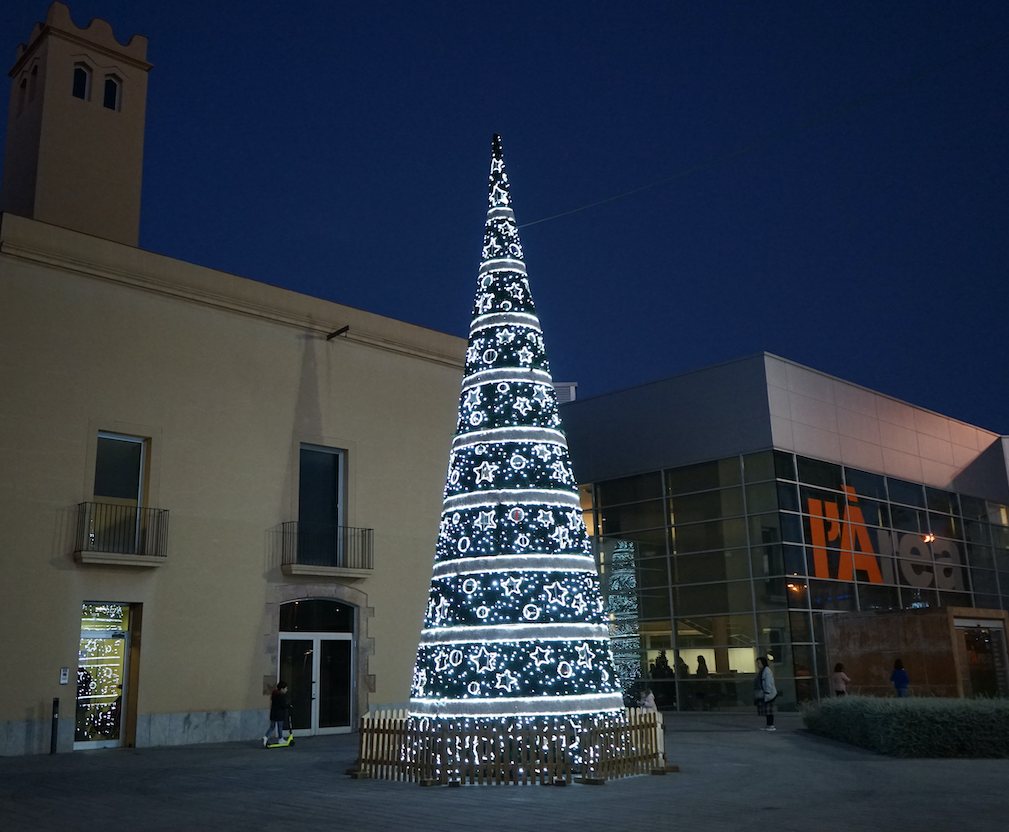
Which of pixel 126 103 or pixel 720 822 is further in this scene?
pixel 126 103

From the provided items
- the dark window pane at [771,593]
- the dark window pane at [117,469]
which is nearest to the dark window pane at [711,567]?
the dark window pane at [771,593]

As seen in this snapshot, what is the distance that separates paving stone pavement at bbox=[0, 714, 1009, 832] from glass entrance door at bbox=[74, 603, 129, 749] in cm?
162

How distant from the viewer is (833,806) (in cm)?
941

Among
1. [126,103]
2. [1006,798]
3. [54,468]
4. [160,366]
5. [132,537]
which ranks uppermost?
[126,103]

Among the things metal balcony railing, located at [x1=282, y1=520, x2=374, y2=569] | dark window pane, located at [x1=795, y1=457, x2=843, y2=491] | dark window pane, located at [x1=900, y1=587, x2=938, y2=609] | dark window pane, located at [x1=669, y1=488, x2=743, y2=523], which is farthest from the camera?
dark window pane, located at [x1=900, y1=587, x2=938, y2=609]

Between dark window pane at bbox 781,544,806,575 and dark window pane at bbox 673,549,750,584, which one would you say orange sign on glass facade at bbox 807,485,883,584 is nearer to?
dark window pane at bbox 781,544,806,575

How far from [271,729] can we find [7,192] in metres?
15.0

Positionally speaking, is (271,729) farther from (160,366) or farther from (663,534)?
(663,534)

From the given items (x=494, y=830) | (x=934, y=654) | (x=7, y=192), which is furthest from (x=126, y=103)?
(x=934, y=654)

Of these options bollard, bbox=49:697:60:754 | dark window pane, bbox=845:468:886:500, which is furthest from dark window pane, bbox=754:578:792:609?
bollard, bbox=49:697:60:754

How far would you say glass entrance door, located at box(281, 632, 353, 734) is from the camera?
64.9 ft

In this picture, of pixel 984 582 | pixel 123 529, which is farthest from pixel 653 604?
pixel 123 529

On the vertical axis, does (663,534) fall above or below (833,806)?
above

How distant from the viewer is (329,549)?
20.7 m
